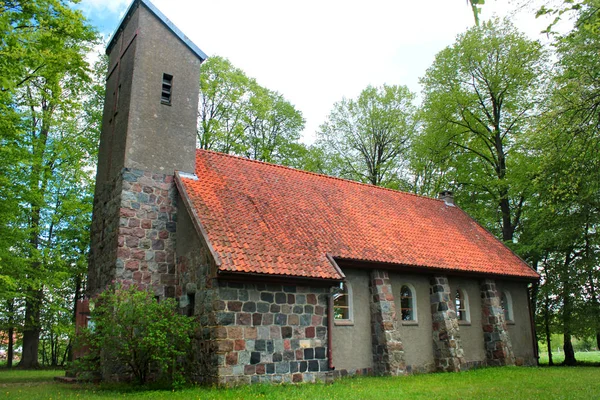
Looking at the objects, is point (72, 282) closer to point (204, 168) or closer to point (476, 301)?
point (204, 168)

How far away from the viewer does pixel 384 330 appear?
13969 mm

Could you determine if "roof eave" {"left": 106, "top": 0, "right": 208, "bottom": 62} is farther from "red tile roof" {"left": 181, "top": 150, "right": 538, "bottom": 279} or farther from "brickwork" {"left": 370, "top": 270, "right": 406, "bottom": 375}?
"brickwork" {"left": 370, "top": 270, "right": 406, "bottom": 375}

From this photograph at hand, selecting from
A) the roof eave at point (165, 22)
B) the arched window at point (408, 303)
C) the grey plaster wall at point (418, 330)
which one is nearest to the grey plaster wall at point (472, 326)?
the grey plaster wall at point (418, 330)

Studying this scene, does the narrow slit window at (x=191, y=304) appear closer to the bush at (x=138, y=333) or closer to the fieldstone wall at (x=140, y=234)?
the bush at (x=138, y=333)

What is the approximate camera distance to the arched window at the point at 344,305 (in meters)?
14.1

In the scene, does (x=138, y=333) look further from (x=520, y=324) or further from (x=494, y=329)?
(x=520, y=324)

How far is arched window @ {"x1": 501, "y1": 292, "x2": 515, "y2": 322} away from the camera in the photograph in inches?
753

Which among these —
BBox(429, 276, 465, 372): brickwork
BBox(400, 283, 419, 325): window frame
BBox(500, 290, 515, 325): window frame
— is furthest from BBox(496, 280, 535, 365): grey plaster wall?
BBox(400, 283, 419, 325): window frame

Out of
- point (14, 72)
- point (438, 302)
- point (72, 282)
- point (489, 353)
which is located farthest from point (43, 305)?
point (489, 353)

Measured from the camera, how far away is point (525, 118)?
2348cm

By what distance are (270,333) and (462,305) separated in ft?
28.9

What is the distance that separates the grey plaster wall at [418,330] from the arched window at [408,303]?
0.43ft

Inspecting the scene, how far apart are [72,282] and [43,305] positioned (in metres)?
4.22

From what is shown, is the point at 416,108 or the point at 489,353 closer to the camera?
the point at 489,353
